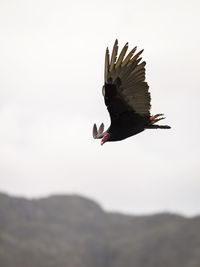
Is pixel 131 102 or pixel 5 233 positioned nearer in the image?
pixel 131 102

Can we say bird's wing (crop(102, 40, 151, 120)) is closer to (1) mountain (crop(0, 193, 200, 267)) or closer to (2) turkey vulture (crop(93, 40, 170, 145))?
(2) turkey vulture (crop(93, 40, 170, 145))

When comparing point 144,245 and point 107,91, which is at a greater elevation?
point 107,91

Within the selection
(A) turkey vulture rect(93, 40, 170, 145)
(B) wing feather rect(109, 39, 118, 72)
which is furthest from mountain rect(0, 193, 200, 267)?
(B) wing feather rect(109, 39, 118, 72)

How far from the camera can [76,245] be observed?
196 meters

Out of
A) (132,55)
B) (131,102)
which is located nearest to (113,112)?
(131,102)

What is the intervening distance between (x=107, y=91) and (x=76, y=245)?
7365 inches

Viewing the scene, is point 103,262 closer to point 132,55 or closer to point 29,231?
point 29,231

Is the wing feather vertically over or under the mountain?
over

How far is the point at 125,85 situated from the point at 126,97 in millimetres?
329

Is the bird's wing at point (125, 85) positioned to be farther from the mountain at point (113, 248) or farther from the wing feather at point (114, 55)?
the mountain at point (113, 248)

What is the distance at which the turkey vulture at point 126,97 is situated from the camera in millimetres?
13562

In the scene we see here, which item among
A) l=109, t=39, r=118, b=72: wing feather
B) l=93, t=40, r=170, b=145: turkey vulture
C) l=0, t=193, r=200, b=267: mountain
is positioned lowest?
l=0, t=193, r=200, b=267: mountain

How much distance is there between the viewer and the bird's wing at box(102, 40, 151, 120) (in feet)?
44.4

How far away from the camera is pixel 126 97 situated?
1393 centimetres
